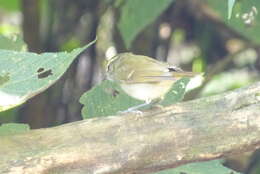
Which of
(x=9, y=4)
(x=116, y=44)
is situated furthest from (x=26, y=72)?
(x=9, y=4)

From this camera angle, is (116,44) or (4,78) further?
(116,44)

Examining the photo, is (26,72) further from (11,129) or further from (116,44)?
(116,44)

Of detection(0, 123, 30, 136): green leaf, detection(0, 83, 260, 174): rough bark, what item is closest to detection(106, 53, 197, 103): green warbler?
detection(0, 83, 260, 174): rough bark

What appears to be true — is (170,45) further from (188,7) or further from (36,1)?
(36,1)

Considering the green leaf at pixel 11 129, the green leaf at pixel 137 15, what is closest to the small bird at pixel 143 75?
the green leaf at pixel 137 15

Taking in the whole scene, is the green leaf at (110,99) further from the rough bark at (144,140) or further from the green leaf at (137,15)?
the green leaf at (137,15)

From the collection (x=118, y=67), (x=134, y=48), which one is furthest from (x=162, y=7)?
(x=134, y=48)

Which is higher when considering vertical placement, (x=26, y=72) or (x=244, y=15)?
(x=244, y=15)
